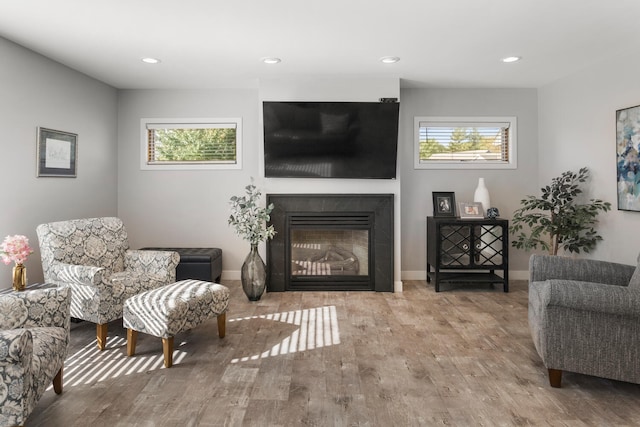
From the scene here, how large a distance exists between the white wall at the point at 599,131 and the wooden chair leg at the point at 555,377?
2.01 meters

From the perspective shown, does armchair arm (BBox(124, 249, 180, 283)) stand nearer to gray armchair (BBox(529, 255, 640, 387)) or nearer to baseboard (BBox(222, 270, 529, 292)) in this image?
baseboard (BBox(222, 270, 529, 292))

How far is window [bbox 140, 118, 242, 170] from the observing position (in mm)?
5258

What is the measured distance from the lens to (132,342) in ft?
9.56

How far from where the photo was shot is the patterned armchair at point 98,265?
3076 millimetres

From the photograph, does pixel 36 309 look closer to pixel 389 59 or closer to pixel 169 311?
pixel 169 311

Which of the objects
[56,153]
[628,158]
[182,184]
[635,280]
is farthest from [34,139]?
[628,158]

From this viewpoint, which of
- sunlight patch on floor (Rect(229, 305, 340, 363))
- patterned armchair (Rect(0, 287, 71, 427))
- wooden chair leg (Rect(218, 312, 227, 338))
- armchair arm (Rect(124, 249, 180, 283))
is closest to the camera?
patterned armchair (Rect(0, 287, 71, 427))

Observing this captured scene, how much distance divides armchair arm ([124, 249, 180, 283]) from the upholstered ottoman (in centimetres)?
53

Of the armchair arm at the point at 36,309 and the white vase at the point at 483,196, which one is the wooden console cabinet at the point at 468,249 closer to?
the white vase at the point at 483,196

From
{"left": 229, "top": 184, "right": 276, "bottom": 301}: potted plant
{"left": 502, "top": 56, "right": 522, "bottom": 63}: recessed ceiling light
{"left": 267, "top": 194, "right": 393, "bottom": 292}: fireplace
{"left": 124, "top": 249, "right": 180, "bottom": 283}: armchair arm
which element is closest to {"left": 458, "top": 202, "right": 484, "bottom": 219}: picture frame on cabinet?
{"left": 267, "top": 194, "right": 393, "bottom": 292}: fireplace

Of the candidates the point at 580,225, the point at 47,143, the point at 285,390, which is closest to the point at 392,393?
the point at 285,390

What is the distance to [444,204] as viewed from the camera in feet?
16.7

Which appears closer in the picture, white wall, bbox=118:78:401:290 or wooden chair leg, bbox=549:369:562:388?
wooden chair leg, bbox=549:369:562:388

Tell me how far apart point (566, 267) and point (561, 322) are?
A: 722 mm
